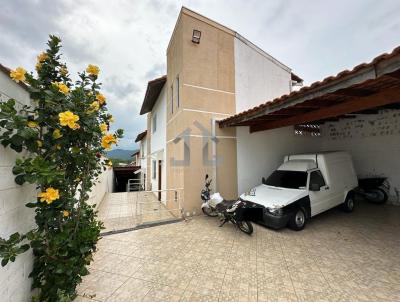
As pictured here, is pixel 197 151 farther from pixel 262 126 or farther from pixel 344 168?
pixel 344 168

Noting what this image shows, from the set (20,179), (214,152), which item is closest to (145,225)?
(214,152)

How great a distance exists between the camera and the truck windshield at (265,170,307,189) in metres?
5.39

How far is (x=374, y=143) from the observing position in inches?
308

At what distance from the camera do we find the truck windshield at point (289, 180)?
17.7 feet

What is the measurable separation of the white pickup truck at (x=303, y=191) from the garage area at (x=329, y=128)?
130cm

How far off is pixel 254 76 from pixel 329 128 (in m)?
5.17

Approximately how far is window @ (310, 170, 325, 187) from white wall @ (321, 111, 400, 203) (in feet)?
14.2

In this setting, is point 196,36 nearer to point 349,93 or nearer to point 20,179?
point 349,93

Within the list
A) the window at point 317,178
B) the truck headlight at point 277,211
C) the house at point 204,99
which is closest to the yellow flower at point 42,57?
the house at point 204,99

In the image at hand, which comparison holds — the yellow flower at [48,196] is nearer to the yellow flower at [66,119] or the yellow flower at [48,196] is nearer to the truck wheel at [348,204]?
the yellow flower at [66,119]

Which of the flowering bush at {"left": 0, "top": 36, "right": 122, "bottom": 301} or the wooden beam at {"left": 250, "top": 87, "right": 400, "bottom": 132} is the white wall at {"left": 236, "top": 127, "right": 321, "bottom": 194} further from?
the flowering bush at {"left": 0, "top": 36, "right": 122, "bottom": 301}

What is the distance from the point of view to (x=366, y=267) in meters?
3.29

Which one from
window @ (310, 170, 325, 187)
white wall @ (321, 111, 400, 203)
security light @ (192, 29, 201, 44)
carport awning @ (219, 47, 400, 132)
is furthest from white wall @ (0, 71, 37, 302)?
white wall @ (321, 111, 400, 203)

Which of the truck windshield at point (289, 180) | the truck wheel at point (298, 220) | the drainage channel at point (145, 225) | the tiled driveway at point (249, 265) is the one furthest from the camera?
the truck windshield at point (289, 180)
